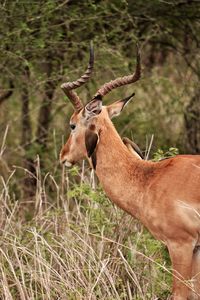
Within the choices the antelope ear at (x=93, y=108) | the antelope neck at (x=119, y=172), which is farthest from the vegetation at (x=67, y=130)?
the antelope ear at (x=93, y=108)

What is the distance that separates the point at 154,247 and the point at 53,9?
3077 mm

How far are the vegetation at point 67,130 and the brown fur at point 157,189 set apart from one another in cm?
25

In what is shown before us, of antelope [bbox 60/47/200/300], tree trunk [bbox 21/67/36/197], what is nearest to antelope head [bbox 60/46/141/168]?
antelope [bbox 60/47/200/300]

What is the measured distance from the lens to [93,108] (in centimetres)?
732

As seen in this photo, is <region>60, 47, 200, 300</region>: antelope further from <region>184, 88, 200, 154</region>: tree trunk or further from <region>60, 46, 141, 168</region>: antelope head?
<region>184, 88, 200, 154</region>: tree trunk

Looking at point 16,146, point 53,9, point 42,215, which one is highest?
point 53,9

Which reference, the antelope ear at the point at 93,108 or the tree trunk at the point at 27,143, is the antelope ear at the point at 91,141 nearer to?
the antelope ear at the point at 93,108

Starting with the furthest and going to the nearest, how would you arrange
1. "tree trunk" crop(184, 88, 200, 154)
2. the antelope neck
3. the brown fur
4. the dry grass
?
"tree trunk" crop(184, 88, 200, 154) → the antelope neck → the dry grass → the brown fur

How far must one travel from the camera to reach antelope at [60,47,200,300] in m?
6.84

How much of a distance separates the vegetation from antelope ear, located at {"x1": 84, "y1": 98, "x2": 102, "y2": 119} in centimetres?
51

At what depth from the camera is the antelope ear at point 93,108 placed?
286 inches

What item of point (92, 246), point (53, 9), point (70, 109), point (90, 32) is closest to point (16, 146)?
point (70, 109)

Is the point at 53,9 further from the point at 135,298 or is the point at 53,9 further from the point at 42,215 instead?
the point at 135,298

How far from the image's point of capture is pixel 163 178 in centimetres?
706
